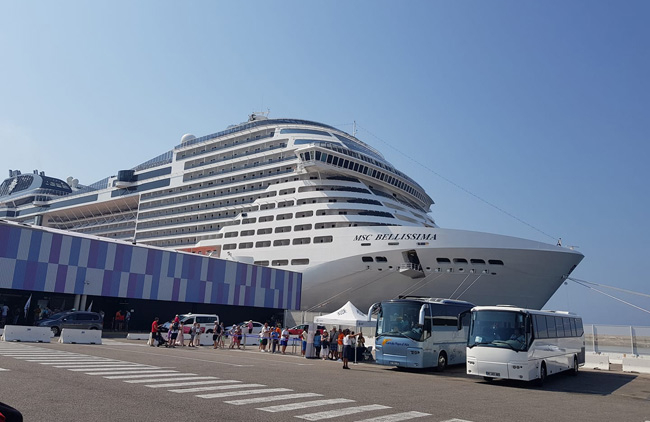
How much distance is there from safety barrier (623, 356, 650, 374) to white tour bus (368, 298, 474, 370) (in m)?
7.39

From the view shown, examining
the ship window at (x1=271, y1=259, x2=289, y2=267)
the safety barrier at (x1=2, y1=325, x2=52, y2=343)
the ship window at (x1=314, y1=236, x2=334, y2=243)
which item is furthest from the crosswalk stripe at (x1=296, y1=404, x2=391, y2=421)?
the ship window at (x1=271, y1=259, x2=289, y2=267)

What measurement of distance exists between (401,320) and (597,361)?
34.2 ft

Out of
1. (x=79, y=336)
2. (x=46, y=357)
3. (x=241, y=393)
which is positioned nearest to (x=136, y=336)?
(x=79, y=336)

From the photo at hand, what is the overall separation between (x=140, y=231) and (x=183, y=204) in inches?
317

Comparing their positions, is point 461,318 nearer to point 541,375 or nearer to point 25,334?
point 541,375

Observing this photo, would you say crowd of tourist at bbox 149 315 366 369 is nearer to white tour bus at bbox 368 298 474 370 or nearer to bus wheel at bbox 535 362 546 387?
white tour bus at bbox 368 298 474 370

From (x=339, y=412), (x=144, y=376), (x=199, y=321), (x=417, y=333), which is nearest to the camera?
(x=339, y=412)

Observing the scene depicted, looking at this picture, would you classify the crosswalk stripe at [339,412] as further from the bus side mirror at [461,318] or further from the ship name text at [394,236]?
the ship name text at [394,236]

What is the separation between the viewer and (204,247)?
162ft

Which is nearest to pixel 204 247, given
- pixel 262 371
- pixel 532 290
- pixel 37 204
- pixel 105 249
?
pixel 105 249

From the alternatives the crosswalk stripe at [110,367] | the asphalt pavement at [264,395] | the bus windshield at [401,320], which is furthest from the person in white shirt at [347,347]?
the crosswalk stripe at [110,367]

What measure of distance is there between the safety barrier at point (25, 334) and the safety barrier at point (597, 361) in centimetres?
2402

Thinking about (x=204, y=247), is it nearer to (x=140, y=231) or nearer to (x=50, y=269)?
(x=140, y=231)

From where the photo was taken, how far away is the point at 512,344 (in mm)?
14688
